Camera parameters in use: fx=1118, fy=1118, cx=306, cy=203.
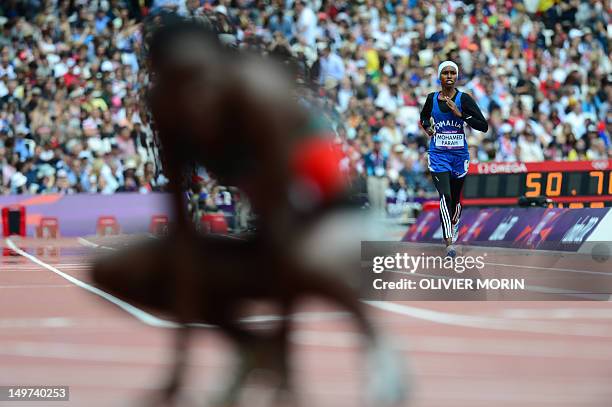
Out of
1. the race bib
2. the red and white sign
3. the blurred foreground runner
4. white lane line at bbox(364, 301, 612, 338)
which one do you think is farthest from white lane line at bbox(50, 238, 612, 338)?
the red and white sign

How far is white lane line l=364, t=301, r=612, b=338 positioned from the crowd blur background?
403 inches

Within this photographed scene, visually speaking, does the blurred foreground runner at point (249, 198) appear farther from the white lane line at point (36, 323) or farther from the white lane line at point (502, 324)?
the white lane line at point (36, 323)

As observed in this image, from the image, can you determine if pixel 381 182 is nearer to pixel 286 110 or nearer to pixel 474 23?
pixel 474 23

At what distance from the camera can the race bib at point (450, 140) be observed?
10625mm

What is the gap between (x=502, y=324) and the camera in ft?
25.9

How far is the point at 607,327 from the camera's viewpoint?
766cm

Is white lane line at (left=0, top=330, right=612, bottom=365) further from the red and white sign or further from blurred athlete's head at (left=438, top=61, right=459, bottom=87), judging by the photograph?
the red and white sign

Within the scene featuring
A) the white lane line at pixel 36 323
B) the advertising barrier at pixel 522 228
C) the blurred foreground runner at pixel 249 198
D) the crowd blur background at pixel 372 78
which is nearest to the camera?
the blurred foreground runner at pixel 249 198

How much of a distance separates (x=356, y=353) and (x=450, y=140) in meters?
4.51

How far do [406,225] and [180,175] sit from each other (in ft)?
56.6

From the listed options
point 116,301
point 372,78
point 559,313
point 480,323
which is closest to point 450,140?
point 559,313

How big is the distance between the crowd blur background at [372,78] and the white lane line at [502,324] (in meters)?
10.2

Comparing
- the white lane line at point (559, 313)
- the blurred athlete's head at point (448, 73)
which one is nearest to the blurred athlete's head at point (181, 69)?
the white lane line at point (559, 313)

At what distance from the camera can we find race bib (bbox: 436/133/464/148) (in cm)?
1062
